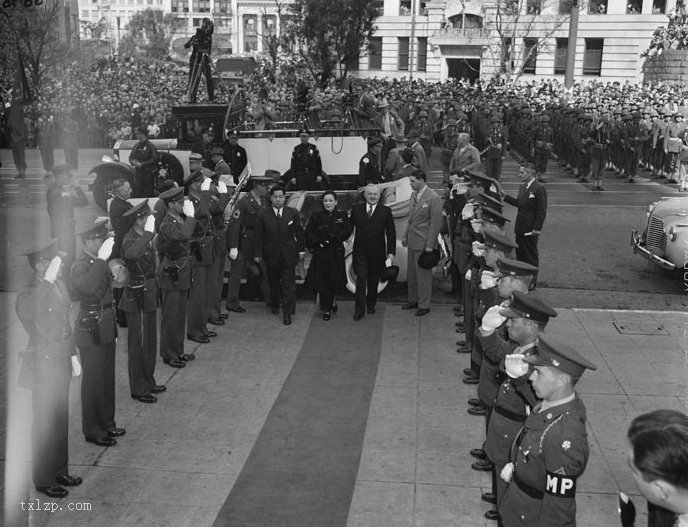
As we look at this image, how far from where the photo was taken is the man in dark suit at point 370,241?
1040cm

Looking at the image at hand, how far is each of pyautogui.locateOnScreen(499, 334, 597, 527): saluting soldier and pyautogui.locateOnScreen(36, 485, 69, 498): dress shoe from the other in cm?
337

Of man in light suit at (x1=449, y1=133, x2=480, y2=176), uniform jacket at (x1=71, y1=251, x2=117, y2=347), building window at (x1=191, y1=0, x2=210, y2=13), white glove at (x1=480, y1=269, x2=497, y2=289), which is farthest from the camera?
building window at (x1=191, y1=0, x2=210, y2=13)

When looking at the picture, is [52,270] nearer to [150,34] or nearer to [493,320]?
[493,320]

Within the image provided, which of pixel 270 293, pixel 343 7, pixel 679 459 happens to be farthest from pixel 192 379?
pixel 343 7

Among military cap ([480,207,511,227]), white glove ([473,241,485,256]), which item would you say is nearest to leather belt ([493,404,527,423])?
white glove ([473,241,485,256])

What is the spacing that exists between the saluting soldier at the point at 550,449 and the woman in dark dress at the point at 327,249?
19.1ft

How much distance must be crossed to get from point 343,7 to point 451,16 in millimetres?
20410

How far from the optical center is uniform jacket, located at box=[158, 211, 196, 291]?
8656mm

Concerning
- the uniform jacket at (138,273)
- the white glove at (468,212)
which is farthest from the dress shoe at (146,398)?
the white glove at (468,212)

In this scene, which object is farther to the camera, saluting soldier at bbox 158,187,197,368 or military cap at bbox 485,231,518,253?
saluting soldier at bbox 158,187,197,368

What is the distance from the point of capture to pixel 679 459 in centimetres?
322

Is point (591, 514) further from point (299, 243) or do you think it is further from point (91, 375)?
point (299, 243)

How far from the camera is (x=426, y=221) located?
1062 cm

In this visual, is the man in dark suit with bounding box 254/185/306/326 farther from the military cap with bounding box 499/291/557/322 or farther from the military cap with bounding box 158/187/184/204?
the military cap with bounding box 499/291/557/322
